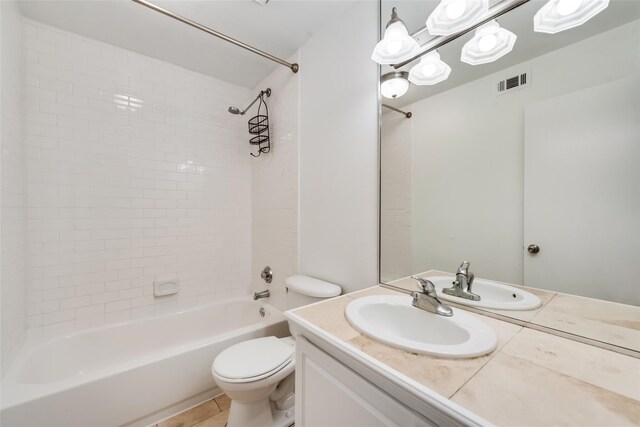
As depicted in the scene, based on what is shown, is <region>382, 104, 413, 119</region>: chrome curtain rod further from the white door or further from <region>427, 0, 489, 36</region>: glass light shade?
the white door

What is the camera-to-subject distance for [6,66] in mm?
1274

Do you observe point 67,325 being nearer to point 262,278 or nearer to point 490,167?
point 262,278

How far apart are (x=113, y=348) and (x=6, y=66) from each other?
1842mm

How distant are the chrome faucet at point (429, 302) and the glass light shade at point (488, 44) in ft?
2.98

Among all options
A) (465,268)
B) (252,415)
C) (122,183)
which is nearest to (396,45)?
(465,268)

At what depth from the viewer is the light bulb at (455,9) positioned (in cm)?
93

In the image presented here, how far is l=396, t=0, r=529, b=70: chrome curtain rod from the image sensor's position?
34.7 inches

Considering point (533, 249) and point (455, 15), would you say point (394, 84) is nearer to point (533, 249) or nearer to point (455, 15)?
point (455, 15)

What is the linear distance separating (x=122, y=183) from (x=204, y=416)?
1.72 meters

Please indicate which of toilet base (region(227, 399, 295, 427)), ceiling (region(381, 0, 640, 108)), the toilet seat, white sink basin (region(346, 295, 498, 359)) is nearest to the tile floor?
toilet base (region(227, 399, 295, 427))

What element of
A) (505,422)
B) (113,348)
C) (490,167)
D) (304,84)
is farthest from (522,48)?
(113,348)

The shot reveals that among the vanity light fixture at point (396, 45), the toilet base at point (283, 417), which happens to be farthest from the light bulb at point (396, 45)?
the toilet base at point (283, 417)

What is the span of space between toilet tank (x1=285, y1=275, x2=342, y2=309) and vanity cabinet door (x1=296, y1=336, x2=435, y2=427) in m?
0.50

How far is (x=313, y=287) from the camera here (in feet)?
4.84
